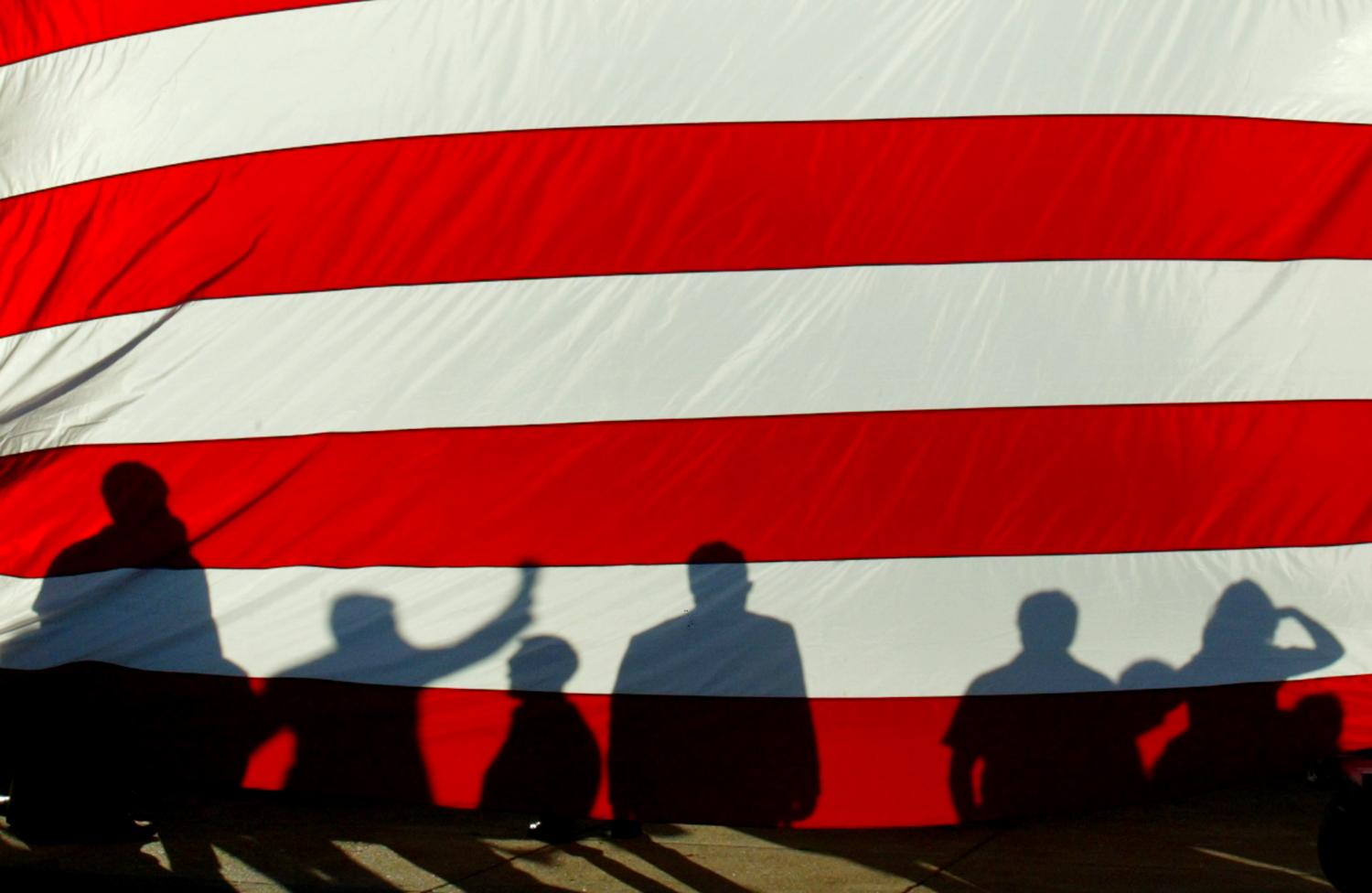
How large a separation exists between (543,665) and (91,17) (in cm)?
217

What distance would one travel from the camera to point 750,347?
142 inches

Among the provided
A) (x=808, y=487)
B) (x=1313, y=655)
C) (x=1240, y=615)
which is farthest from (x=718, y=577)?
(x=1313, y=655)

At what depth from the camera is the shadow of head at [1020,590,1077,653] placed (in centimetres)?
346

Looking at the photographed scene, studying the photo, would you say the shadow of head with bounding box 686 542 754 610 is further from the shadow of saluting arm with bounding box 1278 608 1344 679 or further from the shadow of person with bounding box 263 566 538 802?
the shadow of saluting arm with bounding box 1278 608 1344 679

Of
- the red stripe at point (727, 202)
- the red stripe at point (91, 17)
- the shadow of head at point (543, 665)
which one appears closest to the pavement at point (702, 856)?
the shadow of head at point (543, 665)

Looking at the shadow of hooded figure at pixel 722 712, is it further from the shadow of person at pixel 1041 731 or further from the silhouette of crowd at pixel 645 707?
the shadow of person at pixel 1041 731

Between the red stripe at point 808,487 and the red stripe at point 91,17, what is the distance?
1148 mm

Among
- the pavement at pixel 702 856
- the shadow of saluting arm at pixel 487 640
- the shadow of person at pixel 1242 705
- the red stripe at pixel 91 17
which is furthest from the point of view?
the pavement at pixel 702 856

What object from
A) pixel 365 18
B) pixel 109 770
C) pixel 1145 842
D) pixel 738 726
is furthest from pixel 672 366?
pixel 1145 842

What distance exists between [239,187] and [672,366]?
1.23 meters

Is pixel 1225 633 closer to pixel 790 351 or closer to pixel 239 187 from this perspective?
pixel 790 351

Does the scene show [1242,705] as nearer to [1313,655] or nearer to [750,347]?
[1313,655]

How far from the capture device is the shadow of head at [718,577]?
3.52m

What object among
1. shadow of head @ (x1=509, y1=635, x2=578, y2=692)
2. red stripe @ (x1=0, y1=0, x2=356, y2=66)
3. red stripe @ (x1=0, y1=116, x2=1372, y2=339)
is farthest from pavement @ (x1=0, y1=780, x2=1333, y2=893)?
red stripe @ (x1=0, y1=0, x2=356, y2=66)
